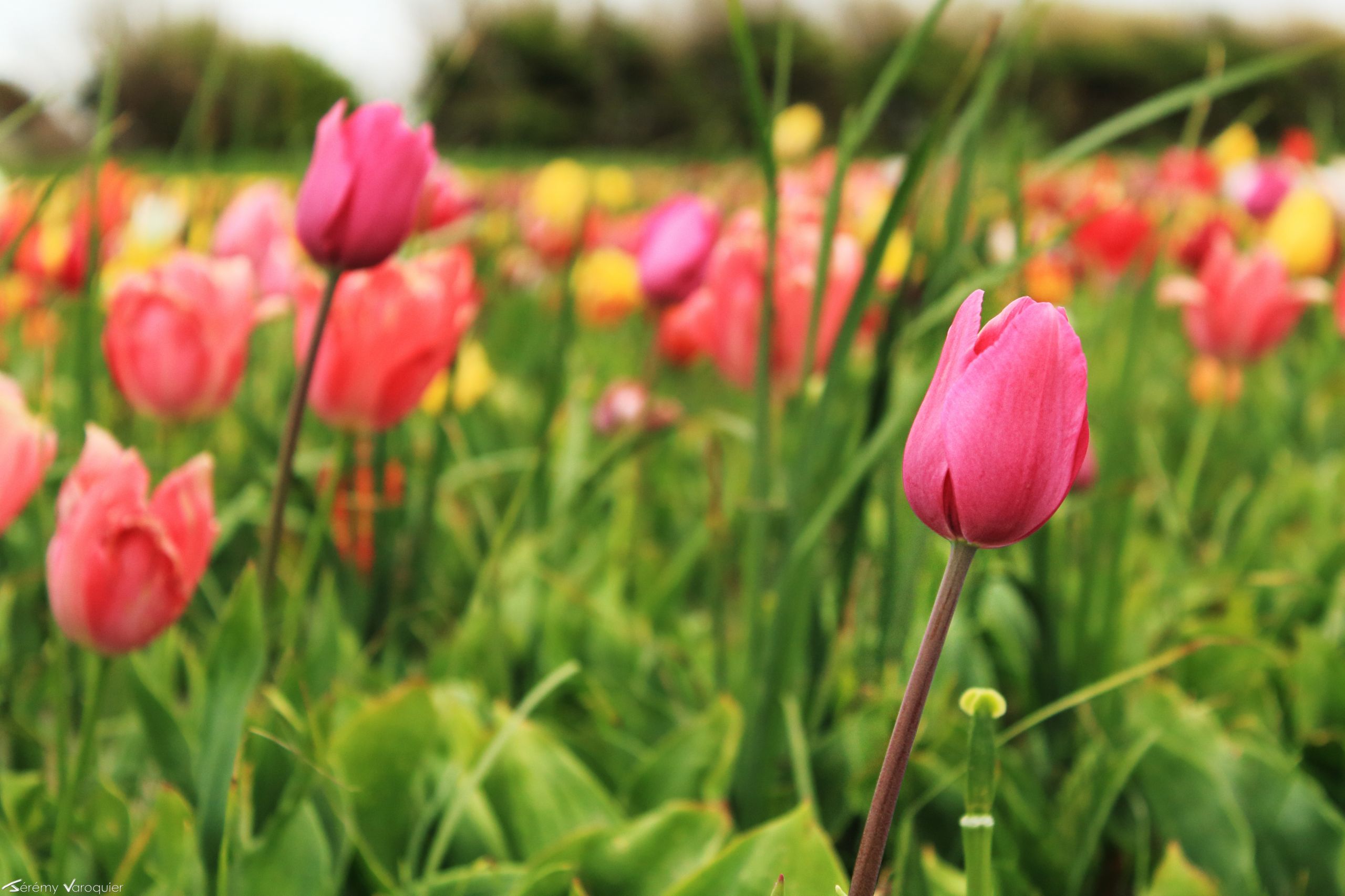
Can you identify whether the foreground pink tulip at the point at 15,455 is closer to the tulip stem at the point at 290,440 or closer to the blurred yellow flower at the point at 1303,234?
the tulip stem at the point at 290,440

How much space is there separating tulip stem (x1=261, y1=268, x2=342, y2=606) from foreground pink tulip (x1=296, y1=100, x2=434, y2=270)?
2 centimetres

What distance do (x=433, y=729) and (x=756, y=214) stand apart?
0.62 meters

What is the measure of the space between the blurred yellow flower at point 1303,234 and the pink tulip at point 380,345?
133 centimetres

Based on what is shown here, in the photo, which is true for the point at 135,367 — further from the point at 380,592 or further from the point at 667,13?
the point at 667,13

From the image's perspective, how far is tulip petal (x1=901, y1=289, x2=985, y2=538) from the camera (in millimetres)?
338

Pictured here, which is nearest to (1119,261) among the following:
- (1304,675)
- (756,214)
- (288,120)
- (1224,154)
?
(1224,154)

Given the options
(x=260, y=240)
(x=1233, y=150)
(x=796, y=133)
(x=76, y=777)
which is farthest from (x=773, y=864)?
(x=1233, y=150)

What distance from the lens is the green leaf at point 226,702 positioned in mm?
562

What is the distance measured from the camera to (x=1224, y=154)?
249cm

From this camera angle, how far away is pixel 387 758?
25.7 inches

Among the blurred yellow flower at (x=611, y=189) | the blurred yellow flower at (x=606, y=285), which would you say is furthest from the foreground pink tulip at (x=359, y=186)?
the blurred yellow flower at (x=611, y=189)

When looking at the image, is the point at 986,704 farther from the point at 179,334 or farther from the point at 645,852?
the point at 179,334

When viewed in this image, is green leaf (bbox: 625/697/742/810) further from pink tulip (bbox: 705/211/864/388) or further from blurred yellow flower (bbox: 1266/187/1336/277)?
blurred yellow flower (bbox: 1266/187/1336/277)

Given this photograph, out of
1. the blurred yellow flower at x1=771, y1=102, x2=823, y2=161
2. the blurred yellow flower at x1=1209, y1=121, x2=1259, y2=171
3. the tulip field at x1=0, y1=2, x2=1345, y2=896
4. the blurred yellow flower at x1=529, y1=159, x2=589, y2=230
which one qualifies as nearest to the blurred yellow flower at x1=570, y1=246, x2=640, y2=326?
the blurred yellow flower at x1=529, y1=159, x2=589, y2=230
